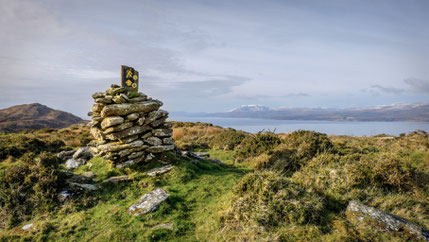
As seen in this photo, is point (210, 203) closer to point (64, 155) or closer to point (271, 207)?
point (271, 207)

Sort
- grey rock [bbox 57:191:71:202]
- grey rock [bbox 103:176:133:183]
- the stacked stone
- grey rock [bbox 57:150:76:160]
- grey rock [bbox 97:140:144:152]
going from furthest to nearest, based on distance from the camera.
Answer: grey rock [bbox 57:150:76:160] → the stacked stone → grey rock [bbox 97:140:144:152] → grey rock [bbox 103:176:133:183] → grey rock [bbox 57:191:71:202]

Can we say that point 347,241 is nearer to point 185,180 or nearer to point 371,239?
point 371,239

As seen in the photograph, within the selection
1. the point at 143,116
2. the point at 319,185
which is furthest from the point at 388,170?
the point at 143,116

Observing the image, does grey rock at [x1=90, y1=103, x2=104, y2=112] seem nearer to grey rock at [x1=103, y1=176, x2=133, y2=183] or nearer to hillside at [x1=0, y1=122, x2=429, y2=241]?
hillside at [x1=0, y1=122, x2=429, y2=241]

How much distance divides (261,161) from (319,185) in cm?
445

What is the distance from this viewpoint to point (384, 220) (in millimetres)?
4613

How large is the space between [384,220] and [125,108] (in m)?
9.90

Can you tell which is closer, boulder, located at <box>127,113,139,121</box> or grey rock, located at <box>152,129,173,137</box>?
boulder, located at <box>127,113,139,121</box>

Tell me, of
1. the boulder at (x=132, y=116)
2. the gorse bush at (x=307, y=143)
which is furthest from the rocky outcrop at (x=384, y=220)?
the boulder at (x=132, y=116)

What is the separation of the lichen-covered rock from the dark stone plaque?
3.49 ft

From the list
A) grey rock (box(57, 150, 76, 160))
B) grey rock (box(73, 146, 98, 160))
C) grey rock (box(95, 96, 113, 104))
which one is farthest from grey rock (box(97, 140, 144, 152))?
grey rock (box(57, 150, 76, 160))

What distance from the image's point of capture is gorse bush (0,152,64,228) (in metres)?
5.97

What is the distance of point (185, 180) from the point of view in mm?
8430

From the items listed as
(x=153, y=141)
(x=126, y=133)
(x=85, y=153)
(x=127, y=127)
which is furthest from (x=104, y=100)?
(x=85, y=153)
